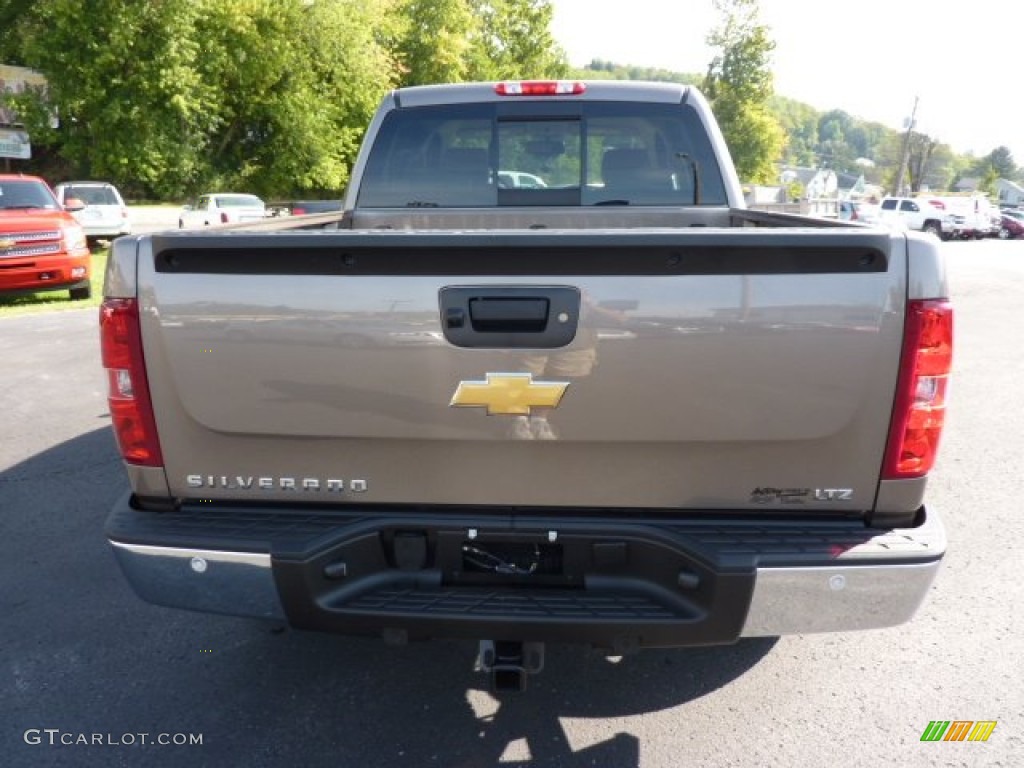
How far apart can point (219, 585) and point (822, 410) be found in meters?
1.76

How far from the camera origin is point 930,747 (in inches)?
106

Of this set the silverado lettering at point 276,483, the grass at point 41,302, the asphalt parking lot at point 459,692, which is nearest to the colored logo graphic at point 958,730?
the asphalt parking lot at point 459,692

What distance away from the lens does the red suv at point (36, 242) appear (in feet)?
36.5

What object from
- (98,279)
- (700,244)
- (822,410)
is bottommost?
(98,279)

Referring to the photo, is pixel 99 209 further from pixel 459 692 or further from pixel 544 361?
pixel 544 361

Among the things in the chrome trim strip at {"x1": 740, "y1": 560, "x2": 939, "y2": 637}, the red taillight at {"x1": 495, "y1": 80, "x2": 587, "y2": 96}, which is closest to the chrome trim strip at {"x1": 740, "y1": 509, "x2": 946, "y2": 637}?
the chrome trim strip at {"x1": 740, "y1": 560, "x2": 939, "y2": 637}

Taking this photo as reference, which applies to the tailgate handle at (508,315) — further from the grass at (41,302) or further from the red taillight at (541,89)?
the grass at (41,302)

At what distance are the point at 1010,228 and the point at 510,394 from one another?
46.8 metres

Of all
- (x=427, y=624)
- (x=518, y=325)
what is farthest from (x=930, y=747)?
(x=518, y=325)

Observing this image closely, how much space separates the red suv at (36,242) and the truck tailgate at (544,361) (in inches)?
423

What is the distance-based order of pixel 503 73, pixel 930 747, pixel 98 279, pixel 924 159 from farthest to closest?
pixel 924 159, pixel 503 73, pixel 98 279, pixel 930 747

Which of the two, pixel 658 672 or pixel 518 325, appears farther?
pixel 658 672

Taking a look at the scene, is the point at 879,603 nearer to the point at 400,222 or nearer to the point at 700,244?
the point at 700,244
